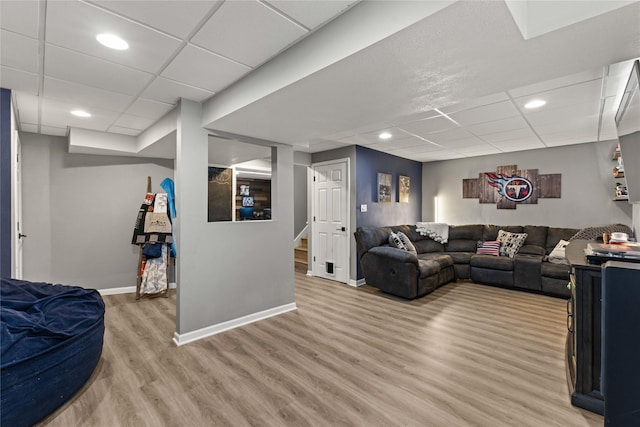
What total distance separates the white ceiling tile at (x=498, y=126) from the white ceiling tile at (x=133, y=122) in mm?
4047

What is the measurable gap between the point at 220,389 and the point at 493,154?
5.97m

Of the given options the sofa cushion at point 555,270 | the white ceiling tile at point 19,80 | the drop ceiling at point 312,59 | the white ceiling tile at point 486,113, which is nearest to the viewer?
the drop ceiling at point 312,59

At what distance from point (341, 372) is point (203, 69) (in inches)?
102

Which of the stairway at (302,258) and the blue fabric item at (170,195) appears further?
the stairway at (302,258)

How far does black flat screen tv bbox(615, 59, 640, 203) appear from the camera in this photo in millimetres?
2041

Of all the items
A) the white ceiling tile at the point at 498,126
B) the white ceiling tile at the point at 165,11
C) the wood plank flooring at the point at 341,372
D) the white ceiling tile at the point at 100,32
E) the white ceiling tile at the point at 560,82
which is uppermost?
the white ceiling tile at the point at 498,126

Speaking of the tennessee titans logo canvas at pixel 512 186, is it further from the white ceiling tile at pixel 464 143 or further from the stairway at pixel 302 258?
the stairway at pixel 302 258

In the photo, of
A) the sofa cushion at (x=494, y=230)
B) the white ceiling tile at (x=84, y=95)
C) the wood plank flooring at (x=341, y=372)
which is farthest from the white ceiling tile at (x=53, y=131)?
the sofa cushion at (x=494, y=230)

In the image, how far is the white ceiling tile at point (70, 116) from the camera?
292 cm

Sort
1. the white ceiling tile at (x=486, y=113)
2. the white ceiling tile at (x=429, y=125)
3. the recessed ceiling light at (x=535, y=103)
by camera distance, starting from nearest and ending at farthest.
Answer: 1. the recessed ceiling light at (x=535, y=103)
2. the white ceiling tile at (x=486, y=113)
3. the white ceiling tile at (x=429, y=125)

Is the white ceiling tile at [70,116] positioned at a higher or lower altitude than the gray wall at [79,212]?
higher

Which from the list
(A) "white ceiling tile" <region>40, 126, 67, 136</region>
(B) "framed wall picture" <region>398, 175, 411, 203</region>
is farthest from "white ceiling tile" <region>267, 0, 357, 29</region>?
(B) "framed wall picture" <region>398, 175, 411, 203</region>

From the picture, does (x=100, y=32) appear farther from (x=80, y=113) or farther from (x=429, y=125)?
(x=429, y=125)

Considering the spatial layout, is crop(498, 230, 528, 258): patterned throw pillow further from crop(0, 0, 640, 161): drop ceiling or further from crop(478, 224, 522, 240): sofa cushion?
crop(0, 0, 640, 161): drop ceiling
